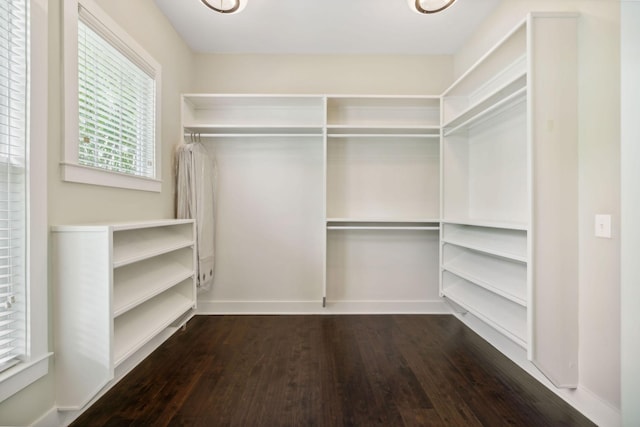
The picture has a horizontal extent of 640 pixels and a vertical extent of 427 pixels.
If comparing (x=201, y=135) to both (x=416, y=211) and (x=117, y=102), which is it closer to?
(x=117, y=102)

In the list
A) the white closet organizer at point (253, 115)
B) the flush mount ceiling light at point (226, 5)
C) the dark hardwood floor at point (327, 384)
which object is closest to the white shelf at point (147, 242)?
the dark hardwood floor at point (327, 384)

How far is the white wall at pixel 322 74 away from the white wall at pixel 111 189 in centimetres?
28

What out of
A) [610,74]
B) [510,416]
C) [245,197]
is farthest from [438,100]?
[510,416]

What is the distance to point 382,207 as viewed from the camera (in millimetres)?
3113

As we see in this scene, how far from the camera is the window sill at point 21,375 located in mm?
1204

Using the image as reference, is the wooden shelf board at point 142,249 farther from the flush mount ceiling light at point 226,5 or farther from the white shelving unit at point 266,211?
the flush mount ceiling light at point 226,5

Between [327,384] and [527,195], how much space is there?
1.81m

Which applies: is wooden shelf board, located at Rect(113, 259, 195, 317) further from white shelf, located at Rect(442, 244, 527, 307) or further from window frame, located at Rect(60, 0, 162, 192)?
white shelf, located at Rect(442, 244, 527, 307)

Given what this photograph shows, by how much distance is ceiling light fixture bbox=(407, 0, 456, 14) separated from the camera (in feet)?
7.15

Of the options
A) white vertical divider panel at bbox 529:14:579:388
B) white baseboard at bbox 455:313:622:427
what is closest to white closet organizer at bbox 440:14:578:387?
white vertical divider panel at bbox 529:14:579:388

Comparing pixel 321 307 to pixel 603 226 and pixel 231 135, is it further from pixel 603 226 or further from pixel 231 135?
pixel 603 226

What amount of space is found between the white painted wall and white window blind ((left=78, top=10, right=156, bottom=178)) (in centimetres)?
255

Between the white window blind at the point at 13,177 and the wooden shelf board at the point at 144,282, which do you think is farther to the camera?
the wooden shelf board at the point at 144,282

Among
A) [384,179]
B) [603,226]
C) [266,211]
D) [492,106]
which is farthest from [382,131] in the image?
[603,226]
